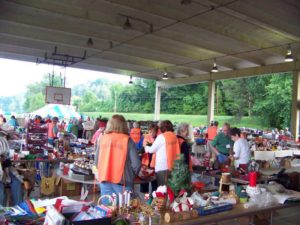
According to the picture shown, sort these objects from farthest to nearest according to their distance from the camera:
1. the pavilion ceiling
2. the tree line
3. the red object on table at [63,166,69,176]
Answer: the tree line → the pavilion ceiling → the red object on table at [63,166,69,176]

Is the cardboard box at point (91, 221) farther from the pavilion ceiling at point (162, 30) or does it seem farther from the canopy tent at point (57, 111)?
the canopy tent at point (57, 111)

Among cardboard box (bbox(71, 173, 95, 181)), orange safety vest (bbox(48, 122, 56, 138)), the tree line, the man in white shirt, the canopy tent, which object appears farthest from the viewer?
the tree line

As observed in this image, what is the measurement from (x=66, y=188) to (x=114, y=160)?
2.35 metres

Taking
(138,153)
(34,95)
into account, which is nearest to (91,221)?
(138,153)

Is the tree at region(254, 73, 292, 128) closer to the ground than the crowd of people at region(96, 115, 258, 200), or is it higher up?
higher up

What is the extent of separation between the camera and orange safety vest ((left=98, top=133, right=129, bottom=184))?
3164 millimetres

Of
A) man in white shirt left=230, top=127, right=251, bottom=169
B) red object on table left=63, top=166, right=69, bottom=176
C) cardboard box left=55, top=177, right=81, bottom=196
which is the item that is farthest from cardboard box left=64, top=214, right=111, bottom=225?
man in white shirt left=230, top=127, right=251, bottom=169

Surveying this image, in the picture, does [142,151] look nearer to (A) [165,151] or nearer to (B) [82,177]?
(A) [165,151]

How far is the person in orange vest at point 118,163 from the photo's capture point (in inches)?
125

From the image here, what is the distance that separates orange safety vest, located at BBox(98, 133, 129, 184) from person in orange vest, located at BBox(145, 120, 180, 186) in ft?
3.41

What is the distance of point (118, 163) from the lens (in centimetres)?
316

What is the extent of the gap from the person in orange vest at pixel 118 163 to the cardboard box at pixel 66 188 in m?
2.12

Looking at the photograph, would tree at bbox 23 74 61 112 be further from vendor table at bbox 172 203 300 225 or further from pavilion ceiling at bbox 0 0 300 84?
vendor table at bbox 172 203 300 225

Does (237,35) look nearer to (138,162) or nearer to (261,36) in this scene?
(261,36)
